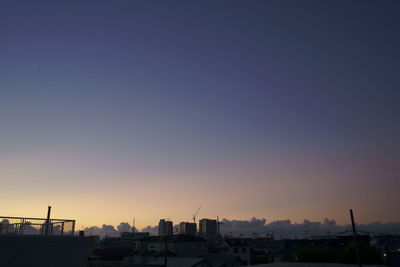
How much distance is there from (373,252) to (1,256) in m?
61.3

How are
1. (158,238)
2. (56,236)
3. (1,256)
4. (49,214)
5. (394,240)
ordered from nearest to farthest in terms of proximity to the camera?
1. (1,256)
2. (56,236)
3. (49,214)
4. (158,238)
5. (394,240)

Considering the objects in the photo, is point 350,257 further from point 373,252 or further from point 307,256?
point 307,256

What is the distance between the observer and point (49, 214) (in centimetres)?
2928

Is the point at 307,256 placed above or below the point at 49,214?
below

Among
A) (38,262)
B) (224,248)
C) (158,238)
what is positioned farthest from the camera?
(224,248)

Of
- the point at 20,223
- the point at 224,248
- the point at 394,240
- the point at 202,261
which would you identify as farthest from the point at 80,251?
the point at 394,240

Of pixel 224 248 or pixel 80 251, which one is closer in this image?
→ pixel 80 251

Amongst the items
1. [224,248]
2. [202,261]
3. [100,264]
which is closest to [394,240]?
[224,248]

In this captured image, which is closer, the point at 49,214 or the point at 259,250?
the point at 49,214

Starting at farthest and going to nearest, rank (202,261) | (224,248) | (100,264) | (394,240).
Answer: (394,240) → (224,248) → (100,264) → (202,261)

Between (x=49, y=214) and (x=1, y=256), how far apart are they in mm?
8354

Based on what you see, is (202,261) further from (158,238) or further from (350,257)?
(158,238)

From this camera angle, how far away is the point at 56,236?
24.5 meters

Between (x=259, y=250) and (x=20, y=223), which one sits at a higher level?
(x=20, y=223)
